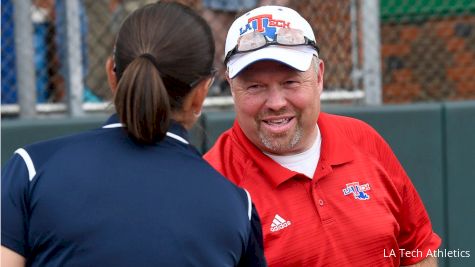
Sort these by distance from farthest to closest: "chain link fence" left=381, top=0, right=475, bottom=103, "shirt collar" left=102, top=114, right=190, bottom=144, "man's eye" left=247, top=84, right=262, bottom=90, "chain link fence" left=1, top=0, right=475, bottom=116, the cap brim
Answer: "chain link fence" left=381, top=0, right=475, bottom=103 → "chain link fence" left=1, top=0, right=475, bottom=116 → "man's eye" left=247, top=84, right=262, bottom=90 → the cap brim → "shirt collar" left=102, top=114, right=190, bottom=144

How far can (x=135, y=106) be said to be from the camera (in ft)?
7.14

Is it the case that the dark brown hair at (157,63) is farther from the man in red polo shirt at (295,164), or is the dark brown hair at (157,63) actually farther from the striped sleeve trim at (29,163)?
the man in red polo shirt at (295,164)

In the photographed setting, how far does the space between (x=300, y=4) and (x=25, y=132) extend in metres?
1.95

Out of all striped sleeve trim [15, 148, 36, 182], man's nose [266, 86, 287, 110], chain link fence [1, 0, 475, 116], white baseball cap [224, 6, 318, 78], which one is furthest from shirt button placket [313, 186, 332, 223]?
chain link fence [1, 0, 475, 116]

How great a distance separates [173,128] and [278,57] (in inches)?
29.9

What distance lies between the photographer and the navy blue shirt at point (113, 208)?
2.09 metres

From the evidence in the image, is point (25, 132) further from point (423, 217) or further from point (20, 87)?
point (423, 217)

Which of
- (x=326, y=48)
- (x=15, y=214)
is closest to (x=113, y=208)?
(x=15, y=214)

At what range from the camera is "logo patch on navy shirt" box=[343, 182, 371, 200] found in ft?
10.2

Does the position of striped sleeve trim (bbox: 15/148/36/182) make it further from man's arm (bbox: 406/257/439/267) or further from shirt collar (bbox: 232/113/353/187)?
man's arm (bbox: 406/257/439/267)

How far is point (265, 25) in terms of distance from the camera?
9.90ft

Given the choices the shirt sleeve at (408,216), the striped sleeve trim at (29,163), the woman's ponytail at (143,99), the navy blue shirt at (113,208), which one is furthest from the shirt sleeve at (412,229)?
the striped sleeve trim at (29,163)

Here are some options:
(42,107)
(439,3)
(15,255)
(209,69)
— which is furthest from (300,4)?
(15,255)

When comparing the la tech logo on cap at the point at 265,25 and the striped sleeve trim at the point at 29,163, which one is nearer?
the striped sleeve trim at the point at 29,163
